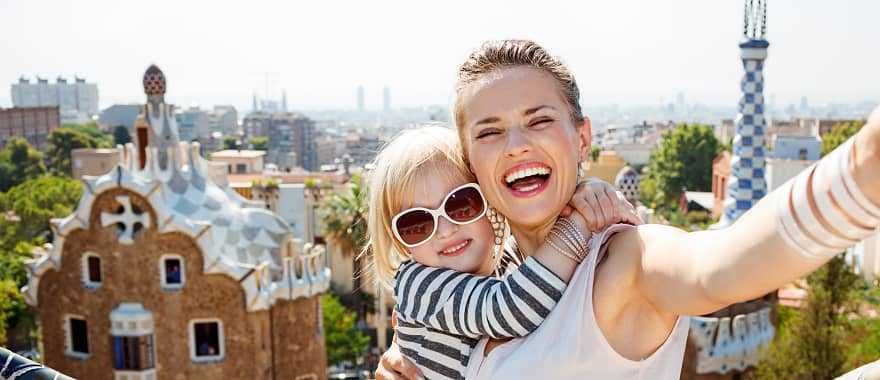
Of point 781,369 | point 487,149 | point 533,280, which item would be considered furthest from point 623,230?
point 781,369

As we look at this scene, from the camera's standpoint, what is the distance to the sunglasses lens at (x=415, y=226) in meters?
2.22

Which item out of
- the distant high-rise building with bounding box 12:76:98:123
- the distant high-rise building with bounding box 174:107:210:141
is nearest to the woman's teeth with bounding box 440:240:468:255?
the distant high-rise building with bounding box 174:107:210:141

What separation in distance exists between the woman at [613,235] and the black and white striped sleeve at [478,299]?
0.13ft

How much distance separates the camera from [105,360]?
12812 mm

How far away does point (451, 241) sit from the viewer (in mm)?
2225

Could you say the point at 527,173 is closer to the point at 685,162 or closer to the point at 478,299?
the point at 478,299

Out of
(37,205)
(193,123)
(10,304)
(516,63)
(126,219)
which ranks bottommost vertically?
(10,304)

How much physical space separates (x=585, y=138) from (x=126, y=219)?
1130 centimetres

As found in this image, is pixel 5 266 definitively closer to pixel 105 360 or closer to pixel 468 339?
pixel 105 360

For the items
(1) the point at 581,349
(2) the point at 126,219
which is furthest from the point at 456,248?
(2) the point at 126,219

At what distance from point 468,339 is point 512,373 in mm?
290

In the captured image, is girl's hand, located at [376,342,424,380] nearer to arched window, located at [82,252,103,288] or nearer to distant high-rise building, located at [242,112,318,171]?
arched window, located at [82,252,103,288]

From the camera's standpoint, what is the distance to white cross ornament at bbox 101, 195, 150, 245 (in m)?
12.2

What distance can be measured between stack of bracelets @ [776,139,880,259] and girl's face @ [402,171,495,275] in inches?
41.8
